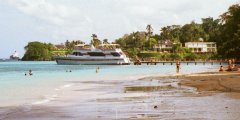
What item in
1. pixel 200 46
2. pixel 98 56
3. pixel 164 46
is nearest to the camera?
pixel 98 56

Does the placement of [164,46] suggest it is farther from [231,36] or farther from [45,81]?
[45,81]

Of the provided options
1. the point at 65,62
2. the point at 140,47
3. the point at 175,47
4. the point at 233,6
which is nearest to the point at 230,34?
the point at 233,6

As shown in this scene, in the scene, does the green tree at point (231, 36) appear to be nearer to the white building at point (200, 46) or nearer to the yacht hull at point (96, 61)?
the yacht hull at point (96, 61)

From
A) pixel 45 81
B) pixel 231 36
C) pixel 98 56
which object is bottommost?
pixel 45 81

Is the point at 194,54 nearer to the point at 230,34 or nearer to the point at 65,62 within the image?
the point at 65,62

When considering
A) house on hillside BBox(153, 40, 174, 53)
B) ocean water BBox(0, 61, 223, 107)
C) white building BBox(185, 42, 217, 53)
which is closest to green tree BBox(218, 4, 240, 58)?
ocean water BBox(0, 61, 223, 107)

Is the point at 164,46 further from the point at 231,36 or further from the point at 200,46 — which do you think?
the point at 231,36

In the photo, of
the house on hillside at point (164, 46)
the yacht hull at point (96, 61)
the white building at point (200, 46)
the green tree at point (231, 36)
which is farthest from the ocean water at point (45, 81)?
the house on hillside at point (164, 46)

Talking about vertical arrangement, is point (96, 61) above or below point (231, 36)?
below

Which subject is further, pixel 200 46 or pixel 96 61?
pixel 200 46

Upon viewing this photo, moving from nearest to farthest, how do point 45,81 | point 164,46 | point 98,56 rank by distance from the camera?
point 45,81
point 98,56
point 164,46

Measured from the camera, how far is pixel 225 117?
12094 mm

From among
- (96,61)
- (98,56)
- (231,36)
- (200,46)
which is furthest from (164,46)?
(231,36)

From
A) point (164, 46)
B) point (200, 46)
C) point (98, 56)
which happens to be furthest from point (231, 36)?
point (164, 46)
